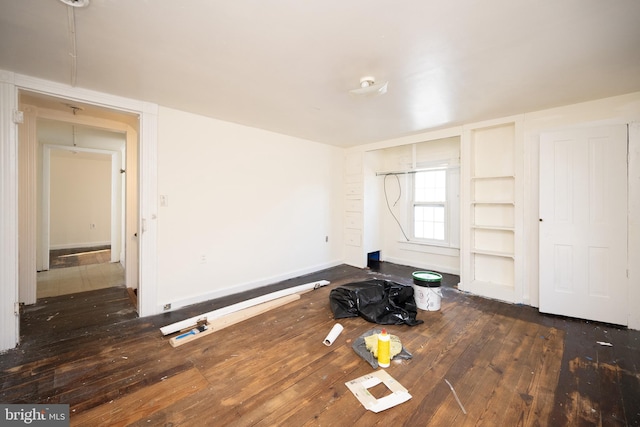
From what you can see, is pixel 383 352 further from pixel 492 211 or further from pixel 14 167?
pixel 14 167

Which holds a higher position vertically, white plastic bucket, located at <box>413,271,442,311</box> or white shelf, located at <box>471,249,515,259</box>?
white shelf, located at <box>471,249,515,259</box>

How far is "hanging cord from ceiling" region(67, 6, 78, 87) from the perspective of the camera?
146 centimetres

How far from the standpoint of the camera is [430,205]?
4828 mm

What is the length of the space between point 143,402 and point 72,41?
2.47 meters

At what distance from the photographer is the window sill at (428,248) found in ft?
15.0

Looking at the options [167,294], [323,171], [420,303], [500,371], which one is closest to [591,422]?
[500,371]

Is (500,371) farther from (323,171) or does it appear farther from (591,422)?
(323,171)

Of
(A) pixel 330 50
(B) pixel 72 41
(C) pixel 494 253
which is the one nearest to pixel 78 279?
(B) pixel 72 41

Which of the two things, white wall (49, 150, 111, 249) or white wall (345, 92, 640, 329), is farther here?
white wall (49, 150, 111, 249)

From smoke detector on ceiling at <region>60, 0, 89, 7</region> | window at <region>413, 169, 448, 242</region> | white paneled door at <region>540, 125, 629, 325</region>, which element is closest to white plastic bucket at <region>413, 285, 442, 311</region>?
white paneled door at <region>540, 125, 629, 325</region>

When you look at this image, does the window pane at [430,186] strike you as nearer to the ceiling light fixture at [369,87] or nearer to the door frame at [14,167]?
the ceiling light fixture at [369,87]

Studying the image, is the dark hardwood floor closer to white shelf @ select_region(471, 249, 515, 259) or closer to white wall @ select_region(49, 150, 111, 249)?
white shelf @ select_region(471, 249, 515, 259)

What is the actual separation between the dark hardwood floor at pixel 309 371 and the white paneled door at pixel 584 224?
0.83ft

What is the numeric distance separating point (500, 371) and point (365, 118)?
9.70 ft
